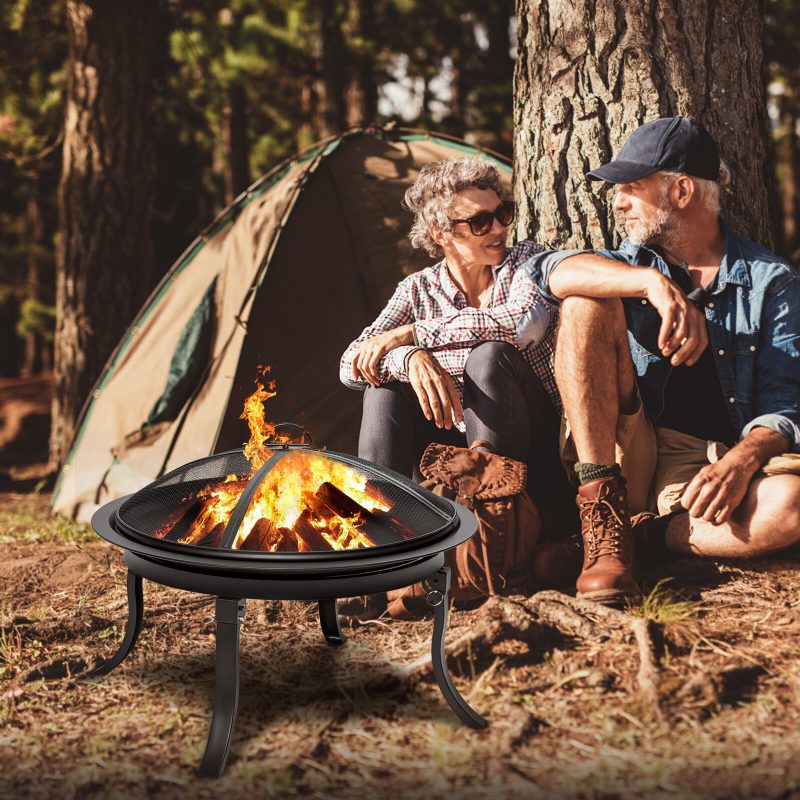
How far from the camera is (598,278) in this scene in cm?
347

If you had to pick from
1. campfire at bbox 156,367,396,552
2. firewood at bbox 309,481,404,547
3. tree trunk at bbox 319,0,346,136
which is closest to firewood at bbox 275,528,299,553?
campfire at bbox 156,367,396,552

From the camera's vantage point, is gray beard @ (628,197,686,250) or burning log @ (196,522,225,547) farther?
gray beard @ (628,197,686,250)

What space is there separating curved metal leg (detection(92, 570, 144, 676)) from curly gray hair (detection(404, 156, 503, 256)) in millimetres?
1737

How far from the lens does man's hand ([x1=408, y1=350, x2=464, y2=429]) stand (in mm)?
3547

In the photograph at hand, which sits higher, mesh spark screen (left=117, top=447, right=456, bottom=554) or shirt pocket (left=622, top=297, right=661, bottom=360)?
shirt pocket (left=622, top=297, right=661, bottom=360)

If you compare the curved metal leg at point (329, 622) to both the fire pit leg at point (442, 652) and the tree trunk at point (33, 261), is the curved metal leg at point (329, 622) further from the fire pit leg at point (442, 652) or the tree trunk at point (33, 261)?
the tree trunk at point (33, 261)

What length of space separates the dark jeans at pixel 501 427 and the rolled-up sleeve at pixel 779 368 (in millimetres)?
706

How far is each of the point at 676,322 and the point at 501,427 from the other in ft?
2.38

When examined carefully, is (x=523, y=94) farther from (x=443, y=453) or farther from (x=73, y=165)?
(x=73, y=165)

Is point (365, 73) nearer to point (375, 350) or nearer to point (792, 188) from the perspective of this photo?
point (792, 188)

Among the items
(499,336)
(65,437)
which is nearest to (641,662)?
(499,336)

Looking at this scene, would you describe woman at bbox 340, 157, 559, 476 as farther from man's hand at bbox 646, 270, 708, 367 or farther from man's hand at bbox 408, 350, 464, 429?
man's hand at bbox 646, 270, 708, 367

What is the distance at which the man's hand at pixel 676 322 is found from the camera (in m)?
3.37

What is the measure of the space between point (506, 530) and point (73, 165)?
394cm
